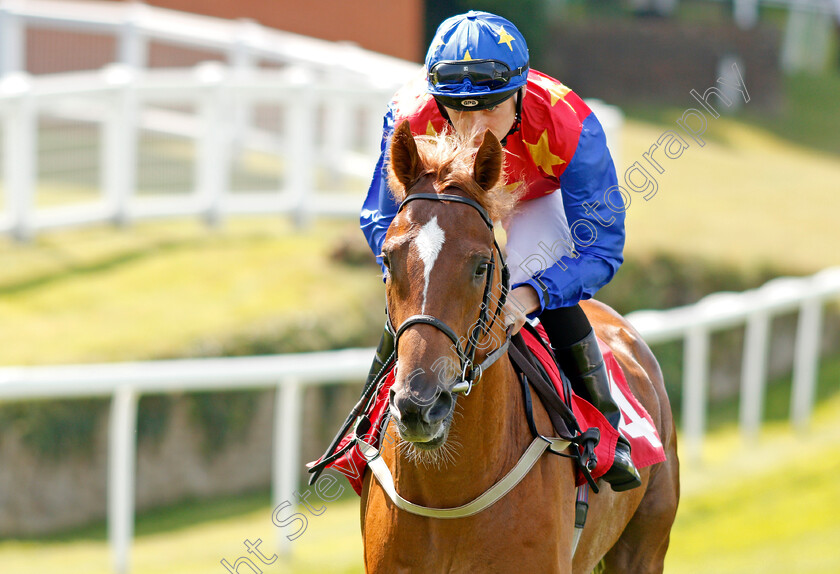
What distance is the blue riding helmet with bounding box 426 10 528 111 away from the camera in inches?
111

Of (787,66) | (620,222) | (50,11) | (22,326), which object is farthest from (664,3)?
(620,222)

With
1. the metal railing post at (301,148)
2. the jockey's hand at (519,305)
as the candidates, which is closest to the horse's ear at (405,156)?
the jockey's hand at (519,305)

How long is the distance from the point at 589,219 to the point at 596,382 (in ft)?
1.62

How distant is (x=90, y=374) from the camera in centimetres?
537

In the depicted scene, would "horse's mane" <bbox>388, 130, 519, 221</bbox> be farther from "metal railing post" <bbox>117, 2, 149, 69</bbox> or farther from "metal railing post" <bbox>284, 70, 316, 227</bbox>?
"metal railing post" <bbox>117, 2, 149, 69</bbox>

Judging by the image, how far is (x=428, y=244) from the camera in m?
2.43

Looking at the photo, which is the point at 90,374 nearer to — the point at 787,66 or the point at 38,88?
the point at 38,88

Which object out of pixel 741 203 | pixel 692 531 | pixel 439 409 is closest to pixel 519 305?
pixel 439 409

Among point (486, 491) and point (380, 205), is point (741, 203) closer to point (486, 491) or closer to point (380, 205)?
point (380, 205)

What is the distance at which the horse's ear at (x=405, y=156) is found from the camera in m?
2.58

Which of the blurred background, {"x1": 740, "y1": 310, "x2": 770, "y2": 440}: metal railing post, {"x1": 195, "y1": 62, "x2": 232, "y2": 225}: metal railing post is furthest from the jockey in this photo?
{"x1": 195, "y1": 62, "x2": 232, "y2": 225}: metal railing post

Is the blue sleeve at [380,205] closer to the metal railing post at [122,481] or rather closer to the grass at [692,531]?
the metal railing post at [122,481]

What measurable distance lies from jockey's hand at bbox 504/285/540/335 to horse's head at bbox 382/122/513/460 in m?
0.06

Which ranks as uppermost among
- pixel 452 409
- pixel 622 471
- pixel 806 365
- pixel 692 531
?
pixel 452 409
